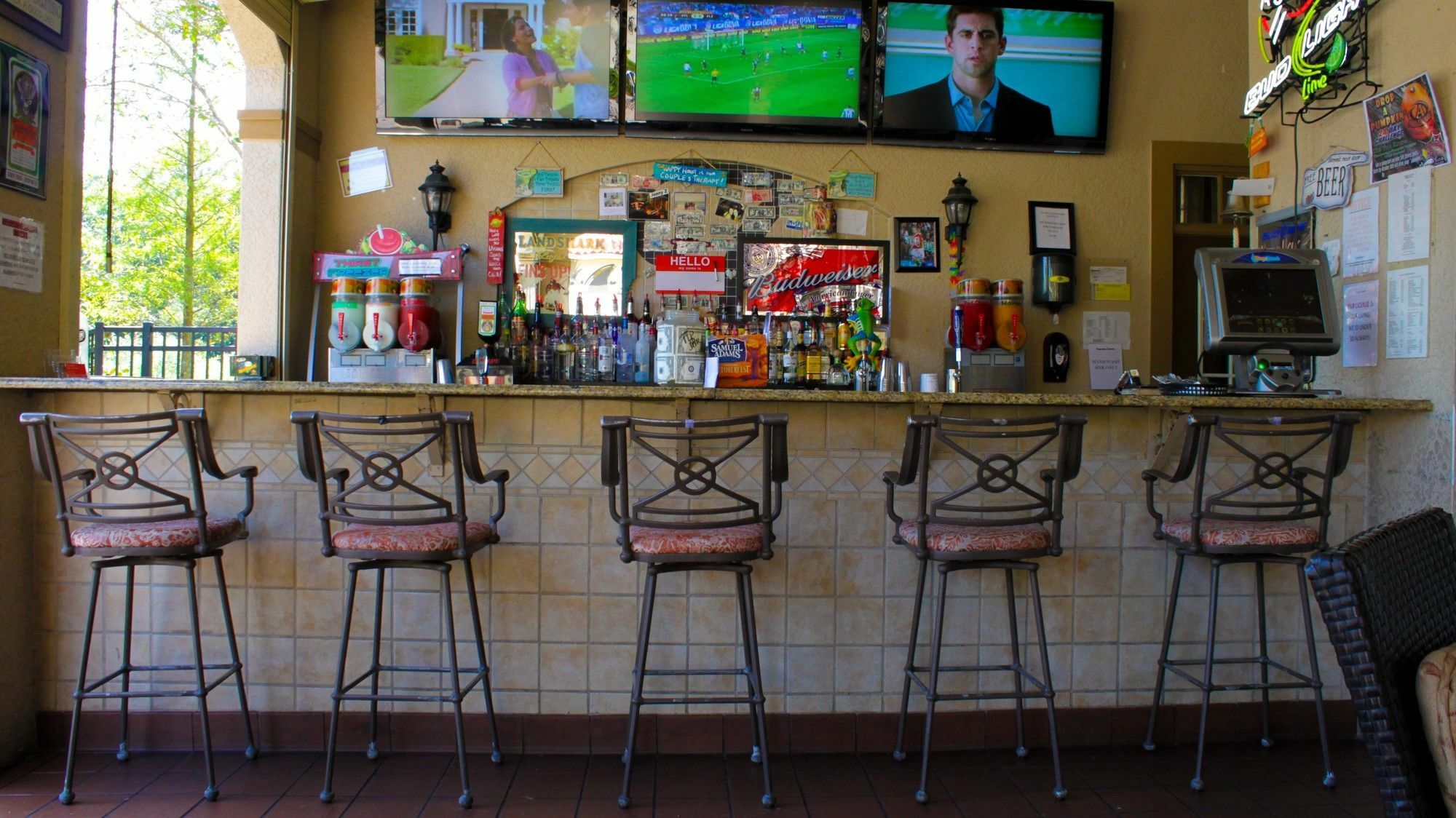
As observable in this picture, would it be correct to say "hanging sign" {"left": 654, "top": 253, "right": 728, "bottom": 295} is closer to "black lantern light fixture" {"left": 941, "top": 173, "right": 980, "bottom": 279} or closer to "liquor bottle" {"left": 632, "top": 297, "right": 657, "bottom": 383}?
"liquor bottle" {"left": 632, "top": 297, "right": 657, "bottom": 383}

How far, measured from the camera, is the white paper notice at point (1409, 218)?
2967 millimetres

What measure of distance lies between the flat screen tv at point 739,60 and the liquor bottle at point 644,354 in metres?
1.18

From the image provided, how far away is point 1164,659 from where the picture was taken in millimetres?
2877

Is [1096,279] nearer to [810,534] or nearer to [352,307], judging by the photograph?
[810,534]

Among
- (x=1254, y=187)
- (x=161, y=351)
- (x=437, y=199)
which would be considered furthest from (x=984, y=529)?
(x=161, y=351)

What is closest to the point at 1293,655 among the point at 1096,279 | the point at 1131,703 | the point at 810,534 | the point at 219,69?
the point at 1131,703

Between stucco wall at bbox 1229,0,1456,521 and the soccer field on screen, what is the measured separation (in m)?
Answer: 2.44

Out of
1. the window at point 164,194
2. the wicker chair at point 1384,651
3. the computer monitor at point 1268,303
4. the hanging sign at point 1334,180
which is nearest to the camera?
the wicker chair at point 1384,651

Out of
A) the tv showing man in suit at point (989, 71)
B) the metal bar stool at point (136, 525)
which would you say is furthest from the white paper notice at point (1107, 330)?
the metal bar stool at point (136, 525)

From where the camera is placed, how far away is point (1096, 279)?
5.05 m

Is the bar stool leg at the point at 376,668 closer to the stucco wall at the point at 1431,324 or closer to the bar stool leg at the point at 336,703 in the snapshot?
the bar stool leg at the point at 336,703

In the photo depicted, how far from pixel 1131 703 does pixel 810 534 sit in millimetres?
1300

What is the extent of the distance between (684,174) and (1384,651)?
4.24 m

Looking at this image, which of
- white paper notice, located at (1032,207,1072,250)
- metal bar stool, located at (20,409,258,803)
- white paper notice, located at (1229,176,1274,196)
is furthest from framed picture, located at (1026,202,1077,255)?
metal bar stool, located at (20,409,258,803)
